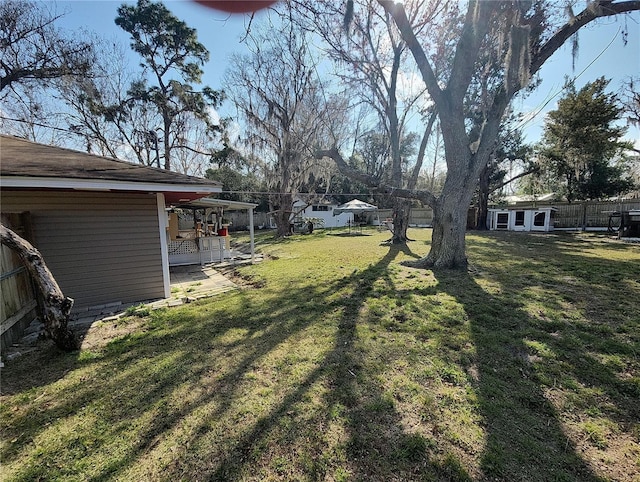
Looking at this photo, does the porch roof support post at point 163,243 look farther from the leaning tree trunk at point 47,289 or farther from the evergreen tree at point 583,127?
the evergreen tree at point 583,127

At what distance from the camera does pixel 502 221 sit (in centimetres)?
1761

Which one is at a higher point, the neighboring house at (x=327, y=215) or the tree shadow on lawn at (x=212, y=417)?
the neighboring house at (x=327, y=215)

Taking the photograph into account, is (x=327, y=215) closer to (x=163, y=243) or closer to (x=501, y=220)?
(x=501, y=220)

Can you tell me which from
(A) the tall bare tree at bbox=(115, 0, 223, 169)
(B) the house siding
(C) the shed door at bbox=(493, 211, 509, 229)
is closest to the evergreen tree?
(C) the shed door at bbox=(493, 211, 509, 229)

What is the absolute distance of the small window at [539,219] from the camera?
1603 cm

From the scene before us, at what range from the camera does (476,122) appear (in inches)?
592

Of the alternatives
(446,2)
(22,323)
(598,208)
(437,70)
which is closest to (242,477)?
(22,323)

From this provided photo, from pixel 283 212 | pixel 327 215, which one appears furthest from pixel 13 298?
pixel 327 215

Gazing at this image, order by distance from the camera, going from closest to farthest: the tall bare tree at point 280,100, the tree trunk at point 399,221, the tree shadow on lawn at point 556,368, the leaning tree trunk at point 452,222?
the tree shadow on lawn at point 556,368 → the leaning tree trunk at point 452,222 → the tree trunk at point 399,221 → the tall bare tree at point 280,100

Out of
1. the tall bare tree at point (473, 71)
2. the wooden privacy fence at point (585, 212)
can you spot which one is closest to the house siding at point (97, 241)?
the tall bare tree at point (473, 71)

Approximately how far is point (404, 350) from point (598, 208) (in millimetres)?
18910

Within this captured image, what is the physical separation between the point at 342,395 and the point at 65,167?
4.90 metres

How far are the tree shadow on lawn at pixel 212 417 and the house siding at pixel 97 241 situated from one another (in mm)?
1845

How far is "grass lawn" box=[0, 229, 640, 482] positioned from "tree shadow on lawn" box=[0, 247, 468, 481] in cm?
1
